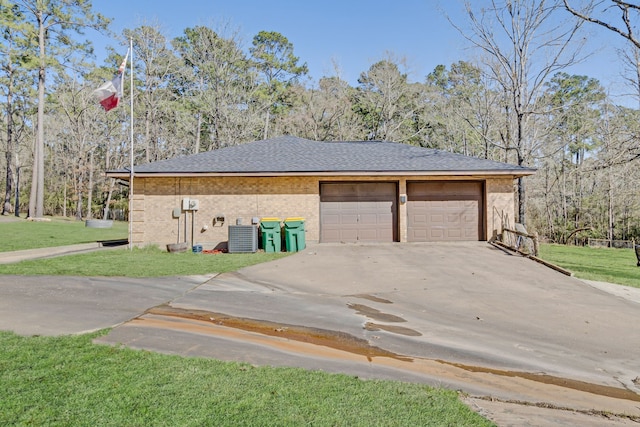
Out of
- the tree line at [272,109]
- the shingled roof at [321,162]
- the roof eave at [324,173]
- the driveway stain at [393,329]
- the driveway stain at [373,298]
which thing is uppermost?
the tree line at [272,109]

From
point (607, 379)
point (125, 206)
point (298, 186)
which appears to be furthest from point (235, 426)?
point (125, 206)

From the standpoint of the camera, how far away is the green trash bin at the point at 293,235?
463 inches

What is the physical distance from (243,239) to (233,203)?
1.67 metres

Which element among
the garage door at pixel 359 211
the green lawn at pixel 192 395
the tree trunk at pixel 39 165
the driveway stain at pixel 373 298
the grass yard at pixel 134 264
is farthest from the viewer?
the tree trunk at pixel 39 165

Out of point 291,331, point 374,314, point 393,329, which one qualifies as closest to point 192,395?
point 291,331

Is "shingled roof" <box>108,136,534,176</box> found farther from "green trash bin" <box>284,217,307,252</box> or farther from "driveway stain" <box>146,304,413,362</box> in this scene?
"driveway stain" <box>146,304,413,362</box>

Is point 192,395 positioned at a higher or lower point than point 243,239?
lower

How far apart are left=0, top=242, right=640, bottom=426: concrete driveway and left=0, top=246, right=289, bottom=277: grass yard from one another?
51.9 inches

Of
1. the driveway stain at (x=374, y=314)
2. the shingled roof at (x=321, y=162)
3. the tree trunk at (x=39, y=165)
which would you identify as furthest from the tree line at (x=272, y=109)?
the driveway stain at (x=374, y=314)

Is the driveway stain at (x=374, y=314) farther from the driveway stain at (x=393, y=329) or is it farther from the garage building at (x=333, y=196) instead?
the garage building at (x=333, y=196)

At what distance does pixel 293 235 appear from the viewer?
1180 centimetres

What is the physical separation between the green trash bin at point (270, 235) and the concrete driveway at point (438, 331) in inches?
129

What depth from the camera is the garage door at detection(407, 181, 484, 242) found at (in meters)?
13.2

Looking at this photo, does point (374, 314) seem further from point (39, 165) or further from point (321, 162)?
point (39, 165)
